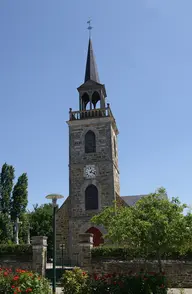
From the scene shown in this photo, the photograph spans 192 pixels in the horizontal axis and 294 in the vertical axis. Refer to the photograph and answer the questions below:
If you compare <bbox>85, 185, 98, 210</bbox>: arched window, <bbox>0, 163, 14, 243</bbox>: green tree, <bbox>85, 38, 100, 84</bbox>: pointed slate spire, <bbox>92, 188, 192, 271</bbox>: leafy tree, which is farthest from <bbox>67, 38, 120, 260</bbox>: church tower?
<bbox>92, 188, 192, 271</bbox>: leafy tree

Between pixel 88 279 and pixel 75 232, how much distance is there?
1364cm

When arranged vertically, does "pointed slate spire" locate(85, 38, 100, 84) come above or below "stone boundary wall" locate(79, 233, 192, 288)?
above

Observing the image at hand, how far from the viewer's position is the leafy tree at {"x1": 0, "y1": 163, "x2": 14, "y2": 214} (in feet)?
91.4

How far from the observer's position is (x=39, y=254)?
15.5 meters

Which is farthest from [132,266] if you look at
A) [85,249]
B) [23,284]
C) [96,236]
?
[23,284]

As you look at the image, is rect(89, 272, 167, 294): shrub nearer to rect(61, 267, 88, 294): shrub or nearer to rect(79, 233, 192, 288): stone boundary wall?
rect(61, 267, 88, 294): shrub

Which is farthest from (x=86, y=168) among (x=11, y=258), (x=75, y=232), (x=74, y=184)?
(x=11, y=258)

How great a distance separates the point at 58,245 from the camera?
78.6 ft

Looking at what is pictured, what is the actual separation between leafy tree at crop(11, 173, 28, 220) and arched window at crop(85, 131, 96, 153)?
7511mm

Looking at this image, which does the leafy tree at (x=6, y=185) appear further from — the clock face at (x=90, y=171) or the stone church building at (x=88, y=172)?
the clock face at (x=90, y=171)

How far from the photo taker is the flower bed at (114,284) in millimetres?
9383

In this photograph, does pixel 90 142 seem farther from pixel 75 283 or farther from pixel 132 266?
pixel 75 283

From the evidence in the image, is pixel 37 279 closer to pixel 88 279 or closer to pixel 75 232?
pixel 88 279

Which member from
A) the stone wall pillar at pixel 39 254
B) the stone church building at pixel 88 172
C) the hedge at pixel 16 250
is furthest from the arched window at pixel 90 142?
the stone wall pillar at pixel 39 254
